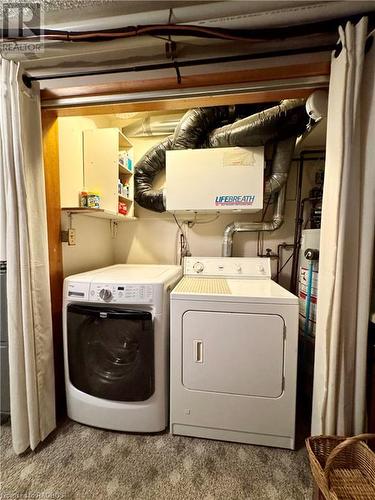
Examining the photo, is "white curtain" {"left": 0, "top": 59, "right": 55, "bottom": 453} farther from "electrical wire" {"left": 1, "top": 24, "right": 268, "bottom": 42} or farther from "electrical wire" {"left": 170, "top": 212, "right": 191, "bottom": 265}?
"electrical wire" {"left": 170, "top": 212, "right": 191, "bottom": 265}

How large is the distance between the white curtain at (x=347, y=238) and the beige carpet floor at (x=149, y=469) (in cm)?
39

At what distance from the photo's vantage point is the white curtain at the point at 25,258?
120 centimetres

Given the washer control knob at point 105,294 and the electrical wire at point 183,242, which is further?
the electrical wire at point 183,242

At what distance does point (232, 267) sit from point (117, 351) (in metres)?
1.22

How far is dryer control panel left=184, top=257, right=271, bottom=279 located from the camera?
6.77 feet

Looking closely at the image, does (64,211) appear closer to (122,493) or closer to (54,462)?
(54,462)

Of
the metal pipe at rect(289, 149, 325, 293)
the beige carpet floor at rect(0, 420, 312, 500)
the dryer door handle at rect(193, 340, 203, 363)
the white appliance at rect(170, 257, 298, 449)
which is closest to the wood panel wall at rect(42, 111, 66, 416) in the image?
the beige carpet floor at rect(0, 420, 312, 500)

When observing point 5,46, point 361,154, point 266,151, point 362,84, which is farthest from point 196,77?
point 266,151

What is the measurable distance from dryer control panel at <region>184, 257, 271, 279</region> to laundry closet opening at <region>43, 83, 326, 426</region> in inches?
9.4

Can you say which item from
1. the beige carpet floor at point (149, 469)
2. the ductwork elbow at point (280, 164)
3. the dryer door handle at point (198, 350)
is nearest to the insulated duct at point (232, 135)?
the ductwork elbow at point (280, 164)

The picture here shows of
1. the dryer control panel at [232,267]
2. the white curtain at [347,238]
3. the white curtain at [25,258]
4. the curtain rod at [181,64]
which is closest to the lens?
the white curtain at [347,238]

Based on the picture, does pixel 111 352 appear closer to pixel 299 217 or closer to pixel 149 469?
pixel 149 469

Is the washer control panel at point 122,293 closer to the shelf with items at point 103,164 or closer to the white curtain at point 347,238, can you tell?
the shelf with items at point 103,164

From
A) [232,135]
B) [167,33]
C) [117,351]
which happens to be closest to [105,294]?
[117,351]
